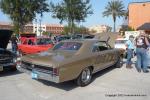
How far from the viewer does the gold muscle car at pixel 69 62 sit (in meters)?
6.52

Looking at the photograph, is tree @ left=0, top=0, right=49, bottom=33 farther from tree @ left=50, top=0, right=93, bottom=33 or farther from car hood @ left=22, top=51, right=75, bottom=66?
car hood @ left=22, top=51, right=75, bottom=66

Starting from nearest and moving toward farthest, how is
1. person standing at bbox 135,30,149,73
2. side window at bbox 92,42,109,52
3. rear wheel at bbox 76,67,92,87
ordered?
rear wheel at bbox 76,67,92,87, side window at bbox 92,42,109,52, person standing at bbox 135,30,149,73

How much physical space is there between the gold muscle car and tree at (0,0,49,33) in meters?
23.3

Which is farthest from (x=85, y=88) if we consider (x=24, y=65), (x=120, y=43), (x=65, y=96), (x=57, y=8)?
(x=57, y=8)

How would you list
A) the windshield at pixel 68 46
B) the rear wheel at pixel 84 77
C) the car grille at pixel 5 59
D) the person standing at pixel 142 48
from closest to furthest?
the rear wheel at pixel 84 77 < the windshield at pixel 68 46 < the car grille at pixel 5 59 < the person standing at pixel 142 48

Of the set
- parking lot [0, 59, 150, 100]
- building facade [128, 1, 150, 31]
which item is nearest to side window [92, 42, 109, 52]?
parking lot [0, 59, 150, 100]

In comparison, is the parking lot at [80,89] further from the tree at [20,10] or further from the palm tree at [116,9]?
the palm tree at [116,9]

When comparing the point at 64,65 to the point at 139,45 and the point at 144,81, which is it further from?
the point at 139,45

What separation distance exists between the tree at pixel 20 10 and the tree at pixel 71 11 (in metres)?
3.36

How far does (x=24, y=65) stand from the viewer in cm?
760

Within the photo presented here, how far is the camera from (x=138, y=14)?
2024 inches

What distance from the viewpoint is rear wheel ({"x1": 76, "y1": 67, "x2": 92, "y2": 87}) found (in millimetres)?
7327

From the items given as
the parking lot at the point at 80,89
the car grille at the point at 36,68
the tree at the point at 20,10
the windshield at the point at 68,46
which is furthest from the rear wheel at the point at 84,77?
the tree at the point at 20,10

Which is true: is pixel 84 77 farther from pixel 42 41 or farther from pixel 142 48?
pixel 42 41
